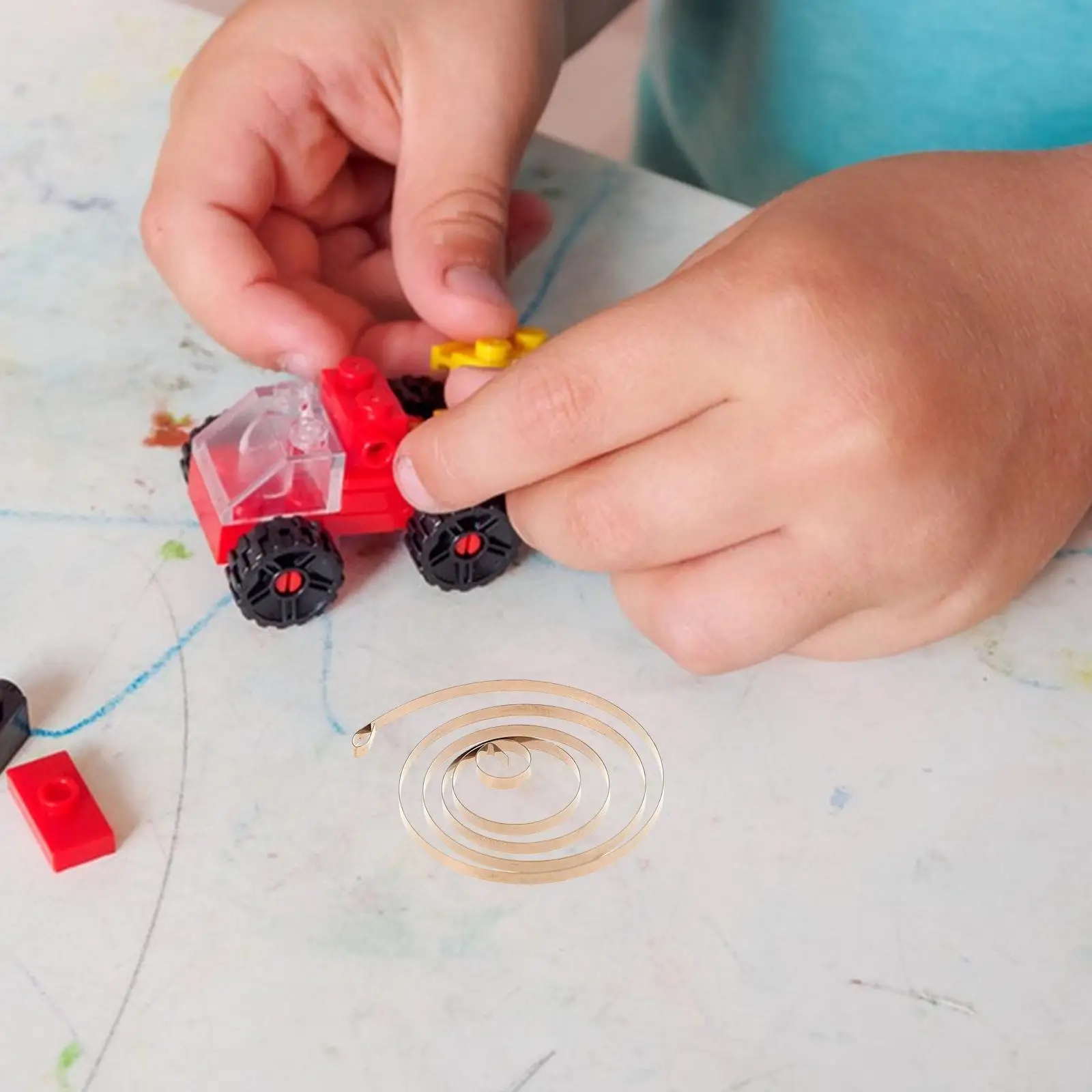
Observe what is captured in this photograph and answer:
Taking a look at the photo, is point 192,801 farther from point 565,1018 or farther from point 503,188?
point 503,188

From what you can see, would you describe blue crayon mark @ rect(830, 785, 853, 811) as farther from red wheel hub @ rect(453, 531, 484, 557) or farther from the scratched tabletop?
red wheel hub @ rect(453, 531, 484, 557)

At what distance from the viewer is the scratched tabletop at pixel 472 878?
0.38m

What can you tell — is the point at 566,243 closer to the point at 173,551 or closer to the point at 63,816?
the point at 173,551

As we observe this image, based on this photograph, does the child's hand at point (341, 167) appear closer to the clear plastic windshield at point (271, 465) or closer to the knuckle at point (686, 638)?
the clear plastic windshield at point (271, 465)

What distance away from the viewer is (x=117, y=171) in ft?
2.40

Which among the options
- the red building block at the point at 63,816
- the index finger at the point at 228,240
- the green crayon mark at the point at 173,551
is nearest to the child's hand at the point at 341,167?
the index finger at the point at 228,240

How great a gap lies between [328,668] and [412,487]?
8 centimetres

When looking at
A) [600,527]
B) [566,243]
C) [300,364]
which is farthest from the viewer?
[566,243]

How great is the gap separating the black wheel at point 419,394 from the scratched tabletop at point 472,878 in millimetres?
64

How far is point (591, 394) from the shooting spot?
46cm

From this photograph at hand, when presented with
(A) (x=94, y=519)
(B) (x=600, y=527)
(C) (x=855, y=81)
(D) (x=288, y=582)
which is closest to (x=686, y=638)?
(B) (x=600, y=527)

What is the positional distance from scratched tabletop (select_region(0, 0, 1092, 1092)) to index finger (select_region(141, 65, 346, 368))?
0.15ft

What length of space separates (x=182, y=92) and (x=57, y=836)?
415 millimetres

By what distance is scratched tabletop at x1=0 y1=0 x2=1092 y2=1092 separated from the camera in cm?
38
